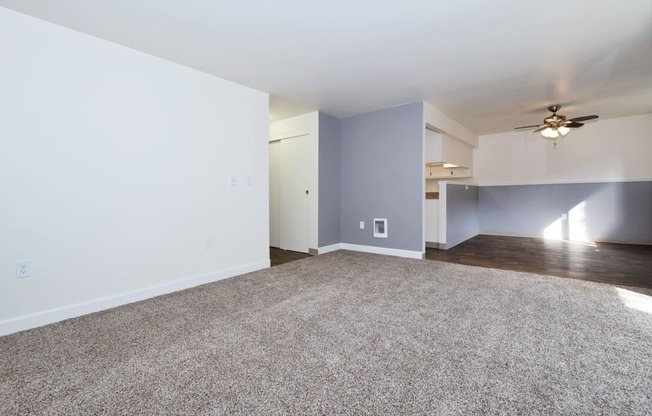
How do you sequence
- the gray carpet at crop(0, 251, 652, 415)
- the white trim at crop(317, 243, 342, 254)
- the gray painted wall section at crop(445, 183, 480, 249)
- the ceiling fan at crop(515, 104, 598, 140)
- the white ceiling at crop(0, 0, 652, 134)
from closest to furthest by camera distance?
the gray carpet at crop(0, 251, 652, 415) → the white ceiling at crop(0, 0, 652, 134) → the ceiling fan at crop(515, 104, 598, 140) → the white trim at crop(317, 243, 342, 254) → the gray painted wall section at crop(445, 183, 480, 249)

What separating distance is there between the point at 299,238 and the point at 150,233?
2.41 meters

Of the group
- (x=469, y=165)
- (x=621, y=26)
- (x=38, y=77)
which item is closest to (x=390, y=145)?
(x=621, y=26)

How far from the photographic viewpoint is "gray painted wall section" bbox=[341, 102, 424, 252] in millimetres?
4125

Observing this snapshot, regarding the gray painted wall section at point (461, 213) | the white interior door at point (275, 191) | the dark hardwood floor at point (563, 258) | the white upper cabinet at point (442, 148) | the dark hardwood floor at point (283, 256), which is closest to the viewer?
the dark hardwood floor at point (563, 258)

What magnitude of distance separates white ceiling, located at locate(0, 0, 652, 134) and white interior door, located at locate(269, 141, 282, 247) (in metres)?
1.25

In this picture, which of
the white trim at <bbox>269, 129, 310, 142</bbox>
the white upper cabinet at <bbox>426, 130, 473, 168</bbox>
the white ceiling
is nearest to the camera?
the white ceiling

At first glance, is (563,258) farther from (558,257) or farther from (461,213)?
(461,213)

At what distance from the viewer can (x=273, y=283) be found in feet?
9.87

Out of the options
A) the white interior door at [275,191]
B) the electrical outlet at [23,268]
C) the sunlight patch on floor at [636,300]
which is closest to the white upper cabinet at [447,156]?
the white interior door at [275,191]

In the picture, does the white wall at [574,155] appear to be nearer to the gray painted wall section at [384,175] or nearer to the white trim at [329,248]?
the gray painted wall section at [384,175]

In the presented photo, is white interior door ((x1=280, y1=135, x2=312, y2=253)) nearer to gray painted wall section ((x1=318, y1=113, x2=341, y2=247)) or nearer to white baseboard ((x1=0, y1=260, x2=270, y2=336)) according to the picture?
gray painted wall section ((x1=318, y1=113, x2=341, y2=247))

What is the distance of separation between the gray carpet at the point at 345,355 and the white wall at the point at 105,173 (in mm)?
298

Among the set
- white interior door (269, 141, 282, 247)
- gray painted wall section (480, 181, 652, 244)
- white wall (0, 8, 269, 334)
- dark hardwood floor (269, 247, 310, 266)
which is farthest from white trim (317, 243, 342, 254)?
gray painted wall section (480, 181, 652, 244)

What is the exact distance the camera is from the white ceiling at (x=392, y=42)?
202cm
